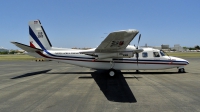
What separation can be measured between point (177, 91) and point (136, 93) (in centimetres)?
233

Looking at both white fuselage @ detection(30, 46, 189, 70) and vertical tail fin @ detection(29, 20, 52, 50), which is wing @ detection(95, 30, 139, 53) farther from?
vertical tail fin @ detection(29, 20, 52, 50)

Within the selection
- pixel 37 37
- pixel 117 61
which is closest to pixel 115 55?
pixel 117 61

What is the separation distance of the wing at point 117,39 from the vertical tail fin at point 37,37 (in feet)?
20.6

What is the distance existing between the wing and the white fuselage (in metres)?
2.27

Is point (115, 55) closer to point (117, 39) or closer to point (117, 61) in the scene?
point (117, 61)

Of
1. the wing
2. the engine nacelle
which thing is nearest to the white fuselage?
the engine nacelle

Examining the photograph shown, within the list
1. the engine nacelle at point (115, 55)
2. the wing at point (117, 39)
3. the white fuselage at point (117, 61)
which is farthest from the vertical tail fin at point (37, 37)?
the wing at point (117, 39)

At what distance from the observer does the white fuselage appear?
14.2 metres

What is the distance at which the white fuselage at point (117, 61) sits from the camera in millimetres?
14203

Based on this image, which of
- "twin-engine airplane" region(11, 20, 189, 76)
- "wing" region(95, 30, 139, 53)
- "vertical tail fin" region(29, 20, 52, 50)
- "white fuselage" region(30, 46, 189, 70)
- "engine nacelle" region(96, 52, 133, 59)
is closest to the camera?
"wing" region(95, 30, 139, 53)

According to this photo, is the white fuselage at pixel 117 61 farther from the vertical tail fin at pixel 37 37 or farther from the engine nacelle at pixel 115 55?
the engine nacelle at pixel 115 55

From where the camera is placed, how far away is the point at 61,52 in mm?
14703

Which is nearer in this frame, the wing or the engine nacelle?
the wing

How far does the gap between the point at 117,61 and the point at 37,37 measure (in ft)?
27.0
